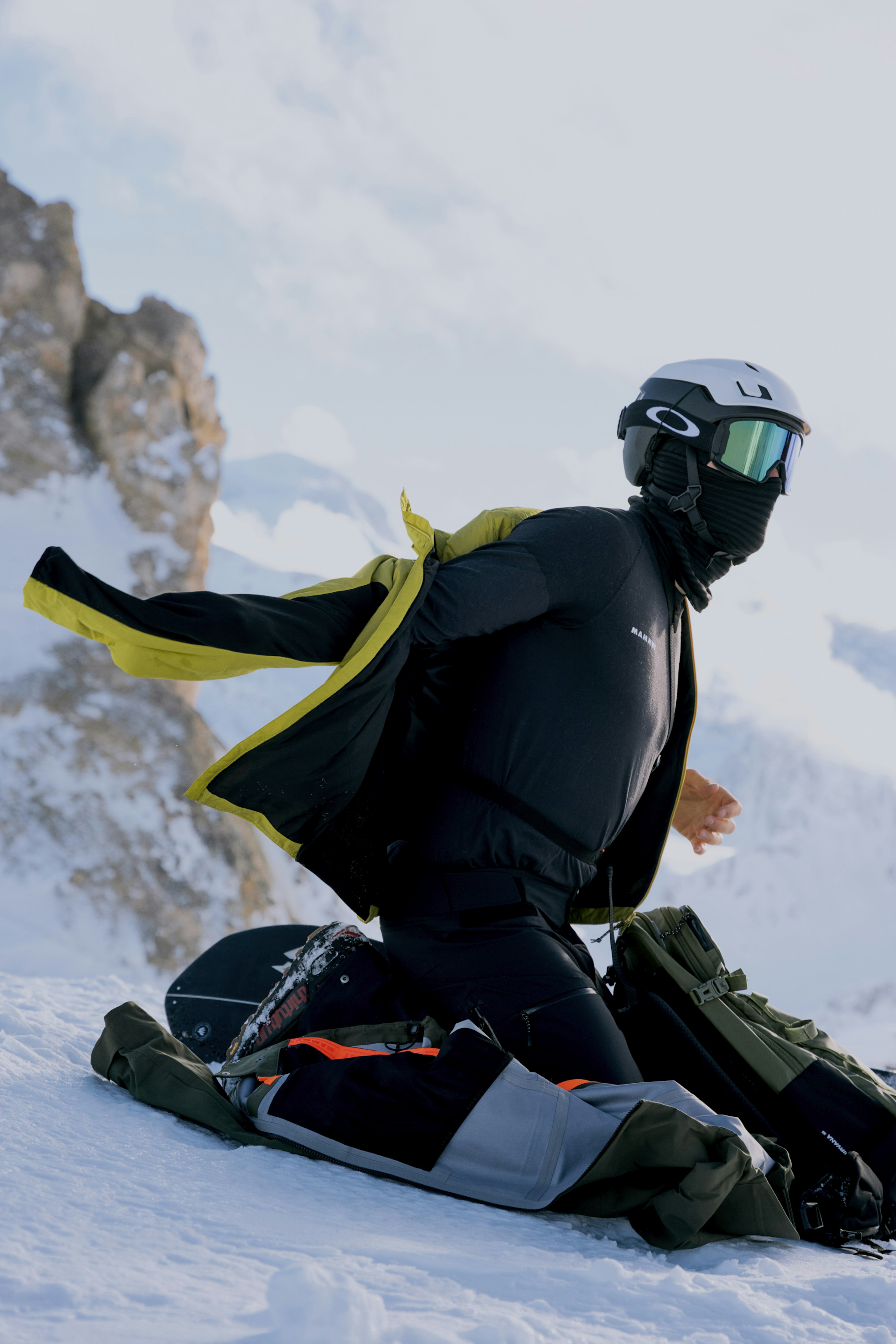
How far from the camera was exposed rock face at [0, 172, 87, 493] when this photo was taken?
12266 millimetres

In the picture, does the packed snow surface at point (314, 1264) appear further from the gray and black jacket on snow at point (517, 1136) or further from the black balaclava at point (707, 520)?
the black balaclava at point (707, 520)

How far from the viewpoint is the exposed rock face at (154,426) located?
12906 millimetres

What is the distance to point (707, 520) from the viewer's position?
2527 mm

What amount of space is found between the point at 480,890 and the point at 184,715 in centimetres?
965

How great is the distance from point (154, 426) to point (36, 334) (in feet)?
5.90

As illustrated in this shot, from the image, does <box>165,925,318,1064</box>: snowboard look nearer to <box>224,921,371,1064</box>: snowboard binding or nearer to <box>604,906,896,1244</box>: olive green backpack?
<box>224,921,371,1064</box>: snowboard binding

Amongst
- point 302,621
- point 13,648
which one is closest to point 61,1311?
point 302,621

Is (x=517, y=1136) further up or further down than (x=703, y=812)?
further down

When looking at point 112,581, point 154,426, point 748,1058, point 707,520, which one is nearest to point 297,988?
point 748,1058

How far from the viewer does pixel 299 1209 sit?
58.2 inches

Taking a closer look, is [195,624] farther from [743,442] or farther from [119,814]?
[119,814]

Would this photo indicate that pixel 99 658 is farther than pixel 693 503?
Yes

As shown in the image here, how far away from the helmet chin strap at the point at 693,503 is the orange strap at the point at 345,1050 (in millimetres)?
1401

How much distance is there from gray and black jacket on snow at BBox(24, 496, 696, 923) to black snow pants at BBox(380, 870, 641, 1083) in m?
0.10
